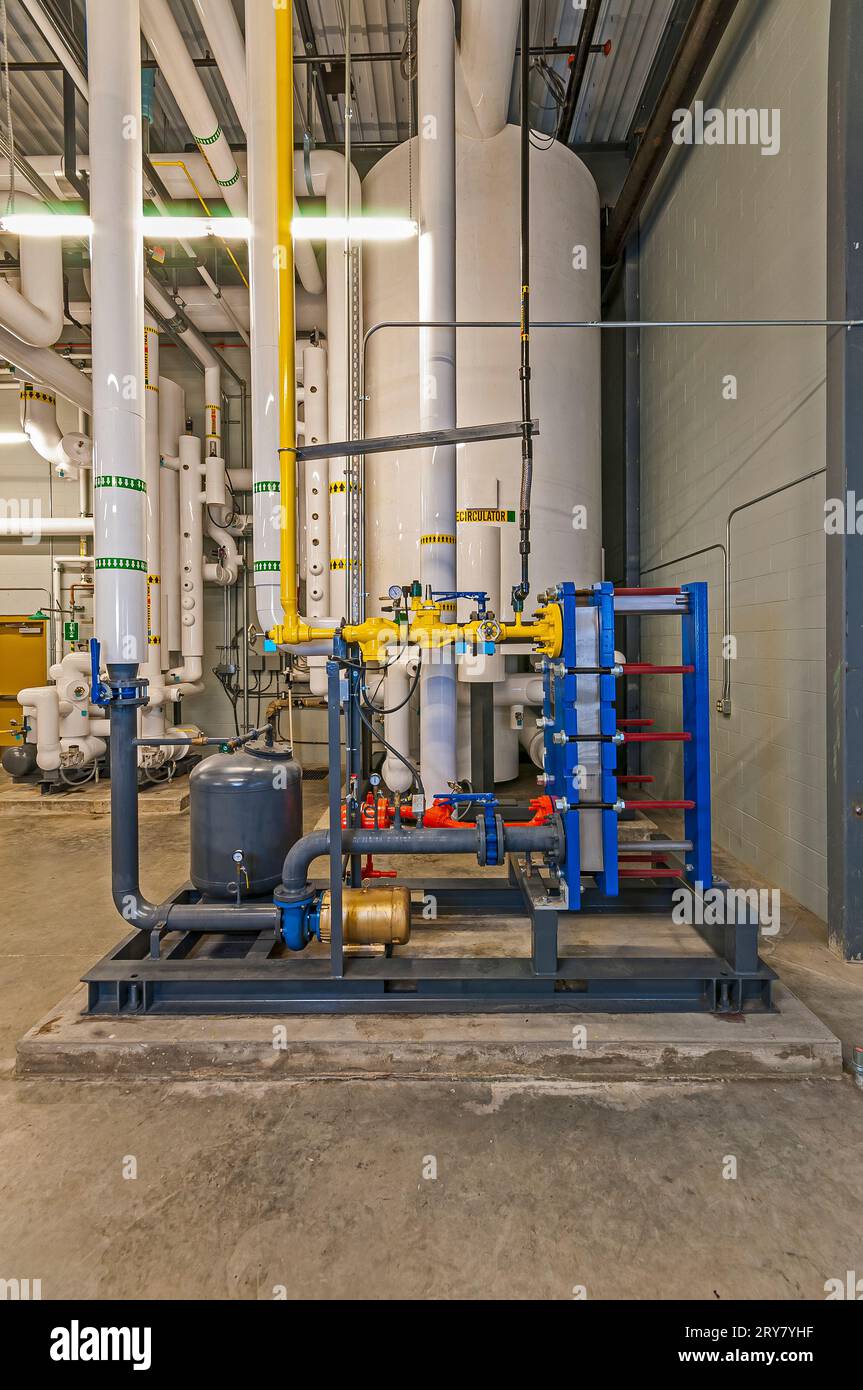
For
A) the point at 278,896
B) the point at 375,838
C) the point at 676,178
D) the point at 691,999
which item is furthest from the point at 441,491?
the point at 676,178

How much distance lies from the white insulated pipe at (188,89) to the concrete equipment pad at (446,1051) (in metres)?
4.91

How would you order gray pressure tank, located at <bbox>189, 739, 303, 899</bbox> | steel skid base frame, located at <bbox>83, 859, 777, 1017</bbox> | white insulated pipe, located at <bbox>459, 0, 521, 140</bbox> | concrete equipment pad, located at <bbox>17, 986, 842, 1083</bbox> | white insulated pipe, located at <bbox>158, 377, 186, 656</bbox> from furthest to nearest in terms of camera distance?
→ white insulated pipe, located at <bbox>158, 377, 186, 656</bbox> < white insulated pipe, located at <bbox>459, 0, 521, 140</bbox> < gray pressure tank, located at <bbox>189, 739, 303, 899</bbox> < steel skid base frame, located at <bbox>83, 859, 777, 1017</bbox> < concrete equipment pad, located at <bbox>17, 986, 842, 1083</bbox>

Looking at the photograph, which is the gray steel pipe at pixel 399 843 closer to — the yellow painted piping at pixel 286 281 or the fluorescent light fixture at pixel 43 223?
the yellow painted piping at pixel 286 281

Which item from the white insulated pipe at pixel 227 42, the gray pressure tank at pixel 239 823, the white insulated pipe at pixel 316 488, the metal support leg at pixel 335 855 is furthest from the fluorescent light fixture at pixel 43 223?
the metal support leg at pixel 335 855

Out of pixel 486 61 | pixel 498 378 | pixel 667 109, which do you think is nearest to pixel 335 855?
pixel 498 378

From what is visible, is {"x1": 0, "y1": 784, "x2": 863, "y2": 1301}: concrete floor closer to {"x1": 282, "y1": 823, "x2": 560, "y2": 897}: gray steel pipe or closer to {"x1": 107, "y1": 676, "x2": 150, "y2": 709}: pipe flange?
{"x1": 282, "y1": 823, "x2": 560, "y2": 897}: gray steel pipe

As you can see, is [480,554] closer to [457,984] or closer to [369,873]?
[369,873]

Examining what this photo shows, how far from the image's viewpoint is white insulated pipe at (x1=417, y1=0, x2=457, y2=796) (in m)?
3.70

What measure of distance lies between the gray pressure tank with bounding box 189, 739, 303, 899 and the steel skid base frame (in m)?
0.40

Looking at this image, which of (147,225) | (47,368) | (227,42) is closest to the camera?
(227,42)

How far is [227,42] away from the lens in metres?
3.88

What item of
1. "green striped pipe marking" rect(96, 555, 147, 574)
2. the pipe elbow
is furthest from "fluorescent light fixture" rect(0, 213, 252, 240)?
the pipe elbow

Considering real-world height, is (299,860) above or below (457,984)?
above

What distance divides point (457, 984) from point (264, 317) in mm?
3576
